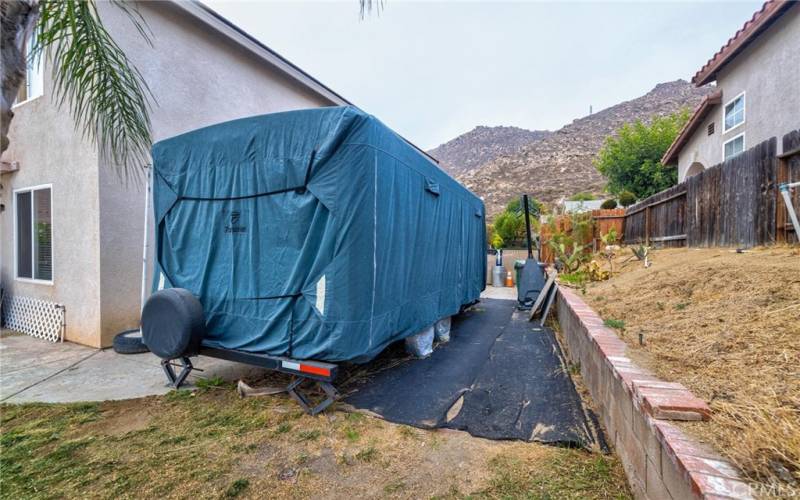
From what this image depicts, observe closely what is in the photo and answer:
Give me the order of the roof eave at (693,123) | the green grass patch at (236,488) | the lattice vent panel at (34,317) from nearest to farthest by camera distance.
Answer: the green grass patch at (236,488)
the lattice vent panel at (34,317)
the roof eave at (693,123)

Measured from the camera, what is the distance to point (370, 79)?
1431 cm

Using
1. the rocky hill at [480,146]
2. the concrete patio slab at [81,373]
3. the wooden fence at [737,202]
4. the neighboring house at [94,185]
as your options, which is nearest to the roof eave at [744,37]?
the wooden fence at [737,202]

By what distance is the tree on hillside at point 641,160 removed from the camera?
54.5ft

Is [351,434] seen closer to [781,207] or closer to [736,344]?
[736,344]

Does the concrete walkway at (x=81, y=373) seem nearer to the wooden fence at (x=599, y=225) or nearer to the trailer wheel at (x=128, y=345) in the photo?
the trailer wheel at (x=128, y=345)

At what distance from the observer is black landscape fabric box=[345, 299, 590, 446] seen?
8.36 ft

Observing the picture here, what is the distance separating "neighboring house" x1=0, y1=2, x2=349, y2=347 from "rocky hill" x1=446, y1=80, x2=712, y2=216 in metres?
27.6

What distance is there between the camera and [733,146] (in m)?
8.64

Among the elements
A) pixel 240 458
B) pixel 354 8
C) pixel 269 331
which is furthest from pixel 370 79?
pixel 240 458

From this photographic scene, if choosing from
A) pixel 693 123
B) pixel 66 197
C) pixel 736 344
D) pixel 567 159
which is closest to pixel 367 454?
pixel 736 344

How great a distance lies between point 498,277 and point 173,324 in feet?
35.1

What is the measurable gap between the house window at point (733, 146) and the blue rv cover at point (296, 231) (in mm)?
9136

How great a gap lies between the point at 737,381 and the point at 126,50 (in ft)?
23.9

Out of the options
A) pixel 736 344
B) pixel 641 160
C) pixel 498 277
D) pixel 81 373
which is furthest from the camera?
pixel 641 160
